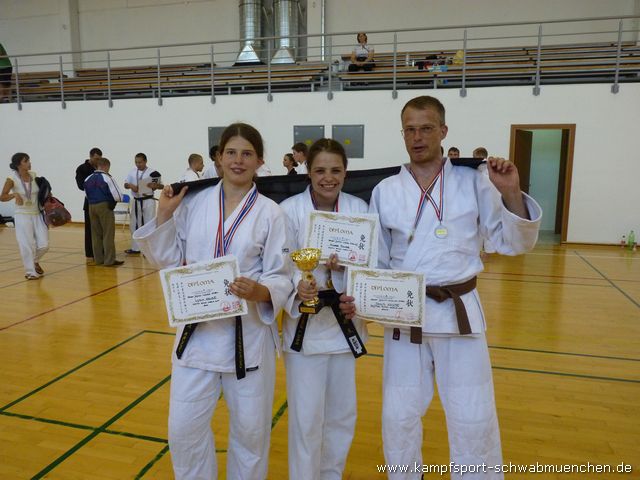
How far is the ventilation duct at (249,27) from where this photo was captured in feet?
39.2

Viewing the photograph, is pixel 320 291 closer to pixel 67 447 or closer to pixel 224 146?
pixel 224 146

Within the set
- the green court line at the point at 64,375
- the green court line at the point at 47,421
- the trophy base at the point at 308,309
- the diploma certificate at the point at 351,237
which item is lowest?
the green court line at the point at 64,375

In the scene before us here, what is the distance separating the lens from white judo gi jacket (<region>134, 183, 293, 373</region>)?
200 cm

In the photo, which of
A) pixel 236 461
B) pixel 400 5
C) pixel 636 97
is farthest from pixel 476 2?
pixel 236 461

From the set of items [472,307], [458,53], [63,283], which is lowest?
[63,283]

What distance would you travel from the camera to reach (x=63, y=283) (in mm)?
6543

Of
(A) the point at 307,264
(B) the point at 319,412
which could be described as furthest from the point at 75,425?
(A) the point at 307,264

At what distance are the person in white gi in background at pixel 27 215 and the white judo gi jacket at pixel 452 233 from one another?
19.8 ft

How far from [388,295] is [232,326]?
637mm

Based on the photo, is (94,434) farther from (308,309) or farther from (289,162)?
(289,162)

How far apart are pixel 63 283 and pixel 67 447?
432 centimetres

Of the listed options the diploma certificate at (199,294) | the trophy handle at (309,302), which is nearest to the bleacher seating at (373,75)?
the trophy handle at (309,302)

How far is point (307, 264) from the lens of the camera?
1959mm

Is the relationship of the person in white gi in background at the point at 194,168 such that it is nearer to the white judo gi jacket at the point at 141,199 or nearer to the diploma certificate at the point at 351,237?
the white judo gi jacket at the point at 141,199
